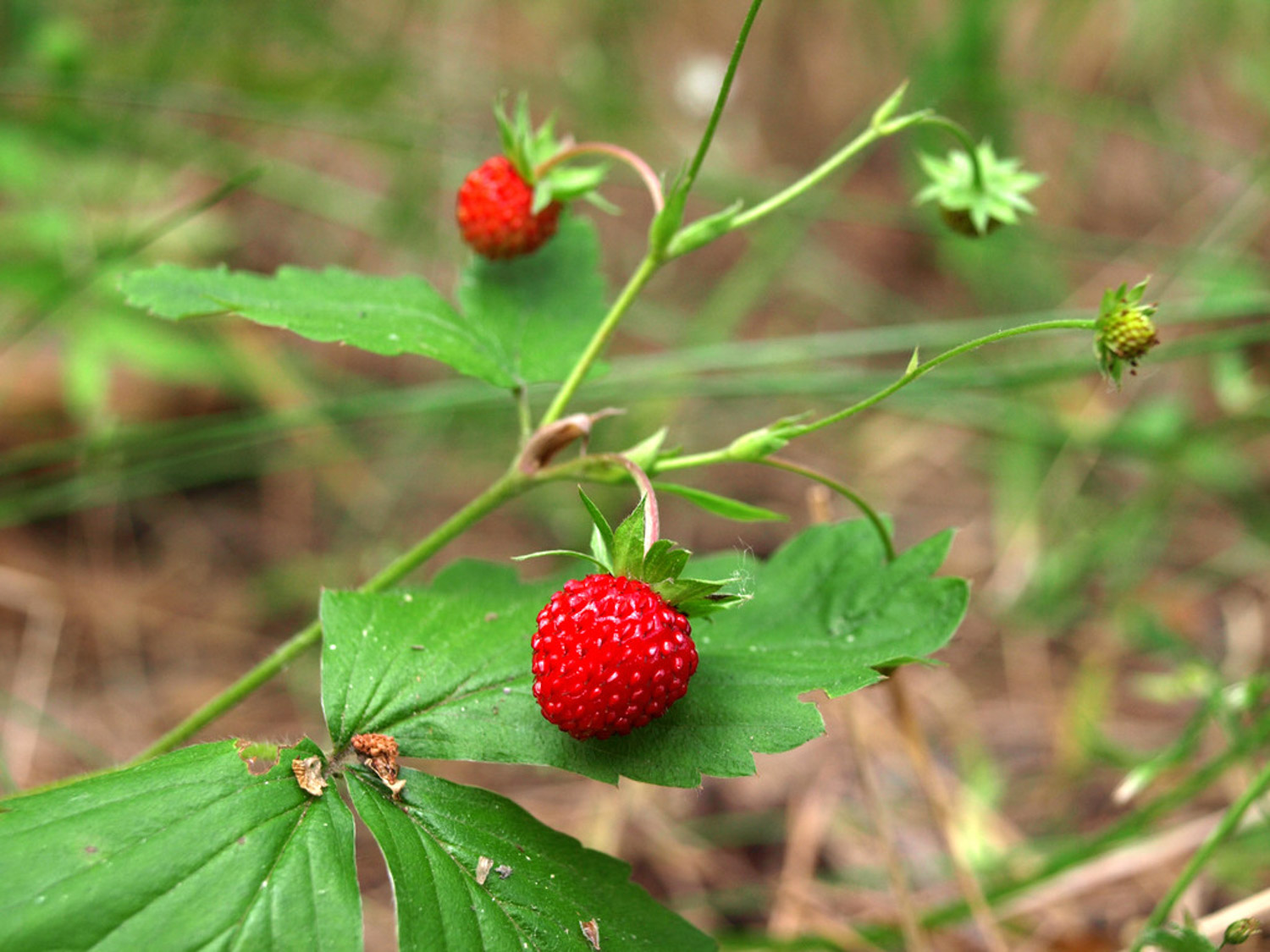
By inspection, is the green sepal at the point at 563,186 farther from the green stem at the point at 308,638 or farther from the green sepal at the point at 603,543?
the green sepal at the point at 603,543

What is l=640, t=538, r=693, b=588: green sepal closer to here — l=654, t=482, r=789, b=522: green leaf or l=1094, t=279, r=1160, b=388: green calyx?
l=654, t=482, r=789, b=522: green leaf

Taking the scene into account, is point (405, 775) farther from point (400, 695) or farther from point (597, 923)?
point (597, 923)

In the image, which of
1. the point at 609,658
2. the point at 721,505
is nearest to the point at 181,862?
the point at 609,658

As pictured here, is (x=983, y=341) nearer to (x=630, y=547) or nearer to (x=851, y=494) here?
(x=851, y=494)

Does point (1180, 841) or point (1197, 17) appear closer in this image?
point (1180, 841)

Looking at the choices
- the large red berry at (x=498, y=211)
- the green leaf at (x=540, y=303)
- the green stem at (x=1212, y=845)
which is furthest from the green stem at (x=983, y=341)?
the green stem at (x=1212, y=845)

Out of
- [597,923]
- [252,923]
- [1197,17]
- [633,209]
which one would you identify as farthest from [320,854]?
[1197,17]
